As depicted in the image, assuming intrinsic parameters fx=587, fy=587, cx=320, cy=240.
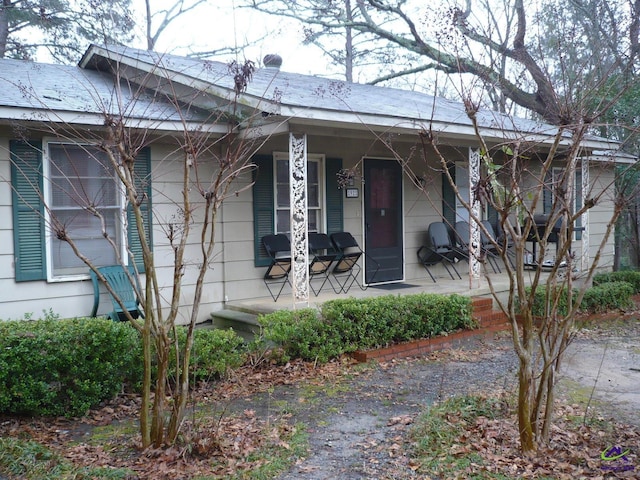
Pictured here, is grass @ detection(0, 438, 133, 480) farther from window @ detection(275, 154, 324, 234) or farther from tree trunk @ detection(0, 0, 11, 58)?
tree trunk @ detection(0, 0, 11, 58)

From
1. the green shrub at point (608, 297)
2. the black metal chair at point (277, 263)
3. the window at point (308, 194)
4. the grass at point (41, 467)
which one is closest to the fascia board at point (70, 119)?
the window at point (308, 194)

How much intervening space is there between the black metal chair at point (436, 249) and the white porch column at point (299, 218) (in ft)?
10.6

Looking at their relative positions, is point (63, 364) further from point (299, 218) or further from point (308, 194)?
point (308, 194)

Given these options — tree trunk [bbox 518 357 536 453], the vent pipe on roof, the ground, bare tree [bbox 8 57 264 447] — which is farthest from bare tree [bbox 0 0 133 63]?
tree trunk [bbox 518 357 536 453]

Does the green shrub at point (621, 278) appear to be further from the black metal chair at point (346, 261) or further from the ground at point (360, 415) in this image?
the black metal chair at point (346, 261)

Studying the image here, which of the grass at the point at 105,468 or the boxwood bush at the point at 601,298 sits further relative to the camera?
the boxwood bush at the point at 601,298

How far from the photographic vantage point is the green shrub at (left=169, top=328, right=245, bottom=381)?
543 centimetres

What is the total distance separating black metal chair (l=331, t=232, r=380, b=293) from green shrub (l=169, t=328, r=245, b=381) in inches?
119

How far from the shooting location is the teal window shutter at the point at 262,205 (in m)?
7.93

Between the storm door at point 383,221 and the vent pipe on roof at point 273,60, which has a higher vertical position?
the vent pipe on roof at point 273,60

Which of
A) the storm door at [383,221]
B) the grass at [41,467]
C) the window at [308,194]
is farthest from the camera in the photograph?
the storm door at [383,221]

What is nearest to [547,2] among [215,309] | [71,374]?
[215,309]

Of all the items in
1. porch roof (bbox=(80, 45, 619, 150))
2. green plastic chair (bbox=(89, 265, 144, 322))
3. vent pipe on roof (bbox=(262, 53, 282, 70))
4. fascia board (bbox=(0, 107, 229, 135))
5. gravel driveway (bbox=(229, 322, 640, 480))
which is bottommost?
gravel driveway (bbox=(229, 322, 640, 480))

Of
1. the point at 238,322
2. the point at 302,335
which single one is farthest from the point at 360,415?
the point at 238,322
